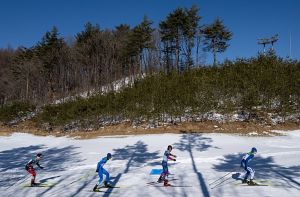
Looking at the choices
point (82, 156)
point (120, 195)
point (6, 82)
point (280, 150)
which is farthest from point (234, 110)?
point (6, 82)

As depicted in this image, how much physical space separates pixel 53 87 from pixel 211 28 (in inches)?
1392

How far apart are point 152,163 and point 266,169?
20.9 ft

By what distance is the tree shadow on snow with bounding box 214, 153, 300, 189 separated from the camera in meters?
14.6

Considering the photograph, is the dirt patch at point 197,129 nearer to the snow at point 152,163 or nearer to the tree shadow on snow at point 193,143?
the snow at point 152,163

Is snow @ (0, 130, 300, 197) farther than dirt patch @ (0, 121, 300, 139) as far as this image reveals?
No

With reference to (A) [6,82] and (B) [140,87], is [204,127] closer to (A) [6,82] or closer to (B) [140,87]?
(B) [140,87]

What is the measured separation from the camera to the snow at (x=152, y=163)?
13.7 metres

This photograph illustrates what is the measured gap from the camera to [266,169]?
17156 millimetres

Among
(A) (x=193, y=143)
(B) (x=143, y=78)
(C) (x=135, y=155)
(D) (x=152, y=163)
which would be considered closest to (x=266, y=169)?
(D) (x=152, y=163)

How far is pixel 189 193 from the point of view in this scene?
509 inches

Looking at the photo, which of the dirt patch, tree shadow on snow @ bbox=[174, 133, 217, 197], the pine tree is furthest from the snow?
the pine tree

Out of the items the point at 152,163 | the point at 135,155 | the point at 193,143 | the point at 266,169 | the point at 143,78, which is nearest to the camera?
the point at 266,169

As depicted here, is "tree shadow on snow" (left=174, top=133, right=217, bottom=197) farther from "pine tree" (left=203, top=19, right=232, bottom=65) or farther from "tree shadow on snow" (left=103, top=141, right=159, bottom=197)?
"pine tree" (left=203, top=19, right=232, bottom=65)

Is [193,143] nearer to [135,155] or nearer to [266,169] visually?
[135,155]
